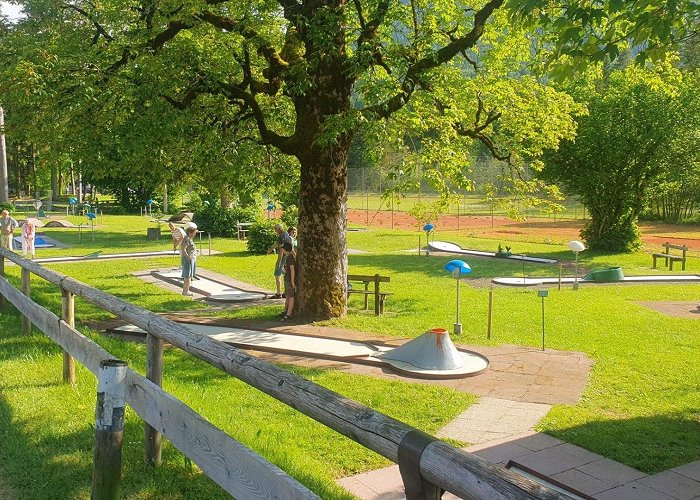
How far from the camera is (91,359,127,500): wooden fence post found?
12.2 feet

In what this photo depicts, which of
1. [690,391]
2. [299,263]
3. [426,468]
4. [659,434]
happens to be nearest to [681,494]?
[659,434]

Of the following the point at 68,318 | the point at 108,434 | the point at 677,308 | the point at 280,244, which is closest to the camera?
the point at 108,434

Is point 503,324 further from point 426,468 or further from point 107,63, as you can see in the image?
point 426,468

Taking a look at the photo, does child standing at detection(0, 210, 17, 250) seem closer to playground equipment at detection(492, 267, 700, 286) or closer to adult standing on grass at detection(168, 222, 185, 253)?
adult standing on grass at detection(168, 222, 185, 253)

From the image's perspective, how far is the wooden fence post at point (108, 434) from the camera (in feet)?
12.2

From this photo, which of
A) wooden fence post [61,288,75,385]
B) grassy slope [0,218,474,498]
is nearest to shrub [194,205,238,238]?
grassy slope [0,218,474,498]

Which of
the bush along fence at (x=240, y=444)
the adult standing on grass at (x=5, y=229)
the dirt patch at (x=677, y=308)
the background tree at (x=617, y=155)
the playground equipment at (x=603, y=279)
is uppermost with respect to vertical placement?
the background tree at (x=617, y=155)

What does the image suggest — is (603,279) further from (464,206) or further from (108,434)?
(464,206)

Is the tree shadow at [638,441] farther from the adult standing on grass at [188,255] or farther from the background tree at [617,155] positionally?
the background tree at [617,155]

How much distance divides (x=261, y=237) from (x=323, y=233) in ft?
44.5

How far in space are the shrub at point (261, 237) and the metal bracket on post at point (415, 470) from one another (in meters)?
24.1

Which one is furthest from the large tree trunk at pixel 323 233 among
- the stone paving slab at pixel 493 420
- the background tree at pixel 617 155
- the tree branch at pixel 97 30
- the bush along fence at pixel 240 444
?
the background tree at pixel 617 155

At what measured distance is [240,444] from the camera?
3.07 meters

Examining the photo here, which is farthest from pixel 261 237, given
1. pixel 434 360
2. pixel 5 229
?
pixel 434 360
